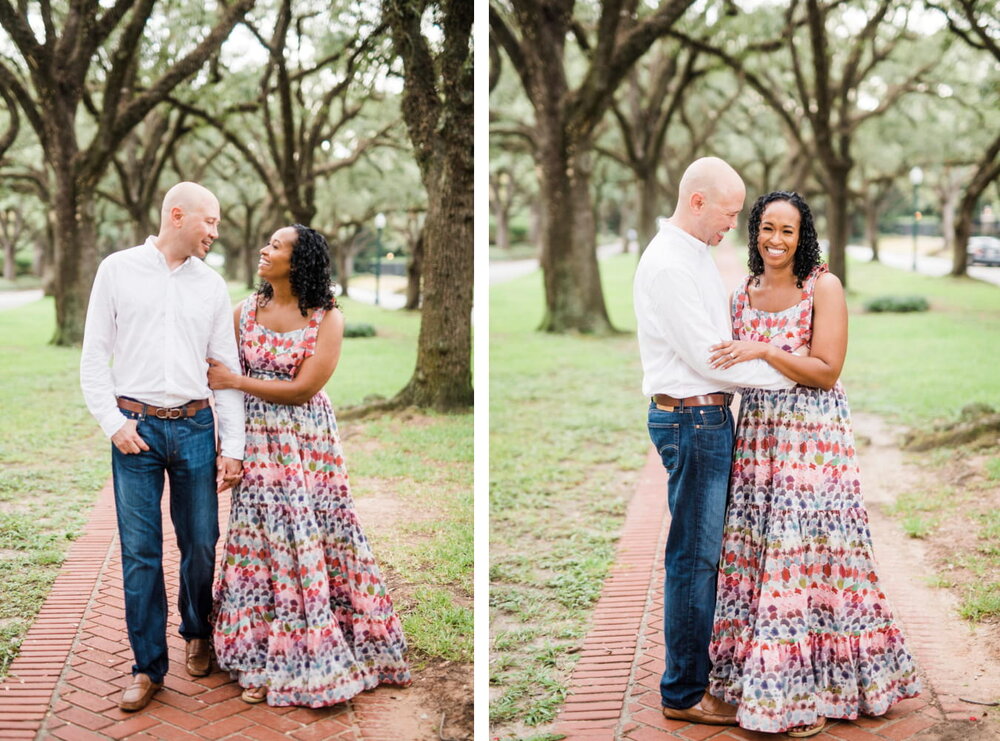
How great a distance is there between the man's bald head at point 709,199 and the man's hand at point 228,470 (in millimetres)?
1765

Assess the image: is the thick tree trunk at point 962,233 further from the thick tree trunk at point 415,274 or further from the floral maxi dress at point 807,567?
the floral maxi dress at point 807,567

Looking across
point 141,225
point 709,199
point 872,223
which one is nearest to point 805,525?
point 709,199

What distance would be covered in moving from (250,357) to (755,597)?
6.54 feet

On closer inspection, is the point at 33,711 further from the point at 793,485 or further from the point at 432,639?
the point at 793,485

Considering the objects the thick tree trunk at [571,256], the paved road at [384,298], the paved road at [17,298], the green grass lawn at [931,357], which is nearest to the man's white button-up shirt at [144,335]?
the paved road at [17,298]

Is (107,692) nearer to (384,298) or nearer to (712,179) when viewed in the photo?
(384,298)

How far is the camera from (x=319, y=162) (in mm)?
4812

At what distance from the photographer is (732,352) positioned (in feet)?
10.2

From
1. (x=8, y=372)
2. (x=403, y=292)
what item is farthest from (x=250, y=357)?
(x=403, y=292)

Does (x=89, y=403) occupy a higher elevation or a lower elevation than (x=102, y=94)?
lower

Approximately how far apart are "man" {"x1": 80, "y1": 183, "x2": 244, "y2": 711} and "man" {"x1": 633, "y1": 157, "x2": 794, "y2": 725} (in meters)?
1.51

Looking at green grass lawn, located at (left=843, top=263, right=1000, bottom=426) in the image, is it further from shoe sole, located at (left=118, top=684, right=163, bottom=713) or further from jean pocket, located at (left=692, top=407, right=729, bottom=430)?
shoe sole, located at (left=118, top=684, right=163, bottom=713)

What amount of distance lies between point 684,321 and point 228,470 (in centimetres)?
167

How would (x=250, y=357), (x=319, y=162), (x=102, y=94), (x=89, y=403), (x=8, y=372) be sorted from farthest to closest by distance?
(x=319, y=162), (x=102, y=94), (x=8, y=372), (x=250, y=357), (x=89, y=403)
